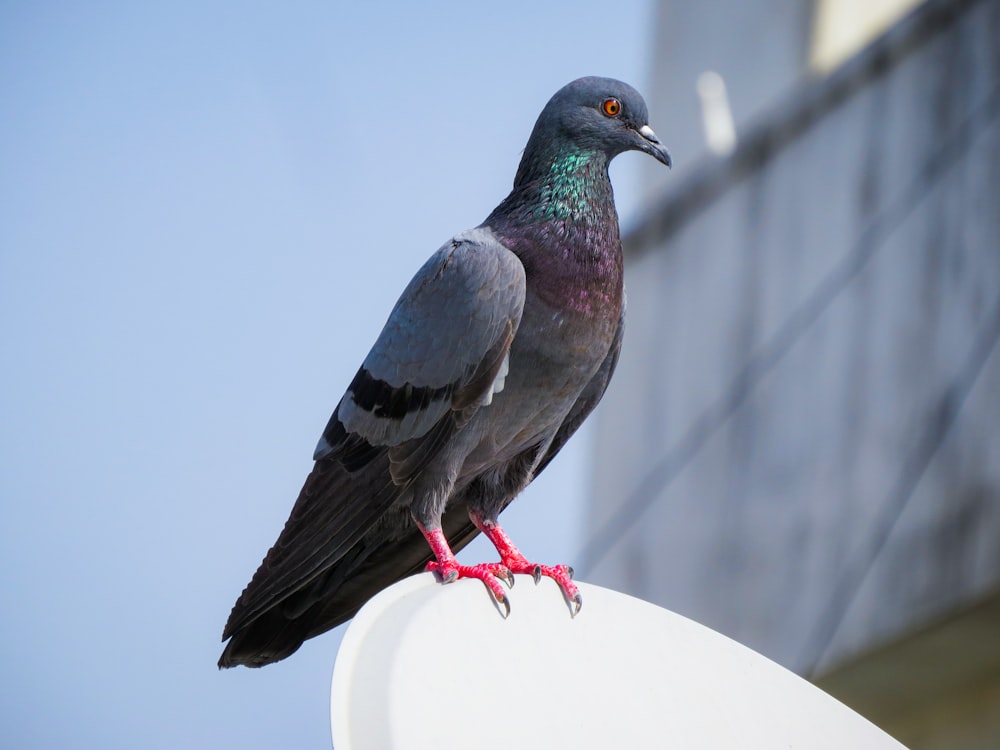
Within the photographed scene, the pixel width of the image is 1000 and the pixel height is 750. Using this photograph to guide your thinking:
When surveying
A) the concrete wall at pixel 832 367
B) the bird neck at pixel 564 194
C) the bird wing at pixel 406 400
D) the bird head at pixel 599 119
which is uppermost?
the bird head at pixel 599 119

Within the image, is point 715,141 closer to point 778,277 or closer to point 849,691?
point 778,277

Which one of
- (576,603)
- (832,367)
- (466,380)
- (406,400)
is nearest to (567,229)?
(466,380)

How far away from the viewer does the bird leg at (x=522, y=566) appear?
4.24m

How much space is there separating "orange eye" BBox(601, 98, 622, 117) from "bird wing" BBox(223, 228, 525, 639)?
0.89 m

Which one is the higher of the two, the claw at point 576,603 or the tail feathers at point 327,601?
the tail feathers at point 327,601

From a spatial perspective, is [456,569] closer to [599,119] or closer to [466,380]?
[466,380]

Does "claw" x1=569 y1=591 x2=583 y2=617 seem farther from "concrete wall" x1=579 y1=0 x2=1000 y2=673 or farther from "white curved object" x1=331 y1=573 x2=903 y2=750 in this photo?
"concrete wall" x1=579 y1=0 x2=1000 y2=673

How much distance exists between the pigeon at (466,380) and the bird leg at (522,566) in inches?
0.5

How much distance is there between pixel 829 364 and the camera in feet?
38.0

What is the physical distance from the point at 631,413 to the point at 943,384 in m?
4.83

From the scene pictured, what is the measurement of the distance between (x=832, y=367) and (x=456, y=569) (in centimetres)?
759

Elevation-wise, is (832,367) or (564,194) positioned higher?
(564,194)

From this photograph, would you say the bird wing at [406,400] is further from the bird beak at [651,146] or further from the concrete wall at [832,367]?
the concrete wall at [832,367]

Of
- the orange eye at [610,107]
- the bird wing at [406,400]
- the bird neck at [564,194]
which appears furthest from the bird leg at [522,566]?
the orange eye at [610,107]
